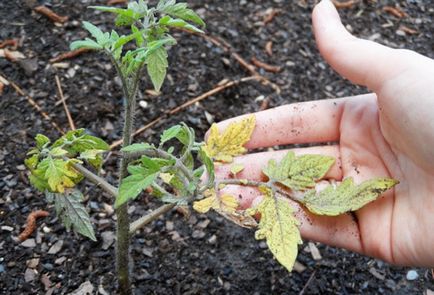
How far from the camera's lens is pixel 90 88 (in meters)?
2.25

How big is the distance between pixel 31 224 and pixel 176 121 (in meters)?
0.67

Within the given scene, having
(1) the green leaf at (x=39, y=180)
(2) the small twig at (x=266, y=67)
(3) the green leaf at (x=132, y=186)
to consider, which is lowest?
(2) the small twig at (x=266, y=67)

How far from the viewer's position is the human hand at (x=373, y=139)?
1580mm

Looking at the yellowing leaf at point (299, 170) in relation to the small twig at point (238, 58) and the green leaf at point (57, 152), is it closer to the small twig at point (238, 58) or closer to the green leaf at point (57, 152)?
the green leaf at point (57, 152)

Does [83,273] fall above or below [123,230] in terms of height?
below

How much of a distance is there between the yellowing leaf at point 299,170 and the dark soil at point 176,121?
473mm

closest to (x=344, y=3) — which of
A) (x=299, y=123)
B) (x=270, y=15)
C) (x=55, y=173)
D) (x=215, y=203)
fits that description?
(x=270, y=15)

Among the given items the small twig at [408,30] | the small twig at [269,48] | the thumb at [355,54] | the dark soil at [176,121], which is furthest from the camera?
the small twig at [408,30]

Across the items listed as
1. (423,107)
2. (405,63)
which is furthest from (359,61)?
(423,107)

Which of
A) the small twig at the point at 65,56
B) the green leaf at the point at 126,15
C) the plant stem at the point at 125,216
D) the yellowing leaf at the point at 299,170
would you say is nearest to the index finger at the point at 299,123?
the yellowing leaf at the point at 299,170

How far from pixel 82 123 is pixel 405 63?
3.80 feet

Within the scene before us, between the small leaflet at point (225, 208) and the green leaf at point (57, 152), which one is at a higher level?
the green leaf at point (57, 152)

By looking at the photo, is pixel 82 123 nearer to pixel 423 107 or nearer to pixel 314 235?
pixel 314 235

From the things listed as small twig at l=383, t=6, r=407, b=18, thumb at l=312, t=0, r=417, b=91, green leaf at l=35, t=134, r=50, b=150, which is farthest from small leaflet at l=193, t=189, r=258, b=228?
small twig at l=383, t=6, r=407, b=18
